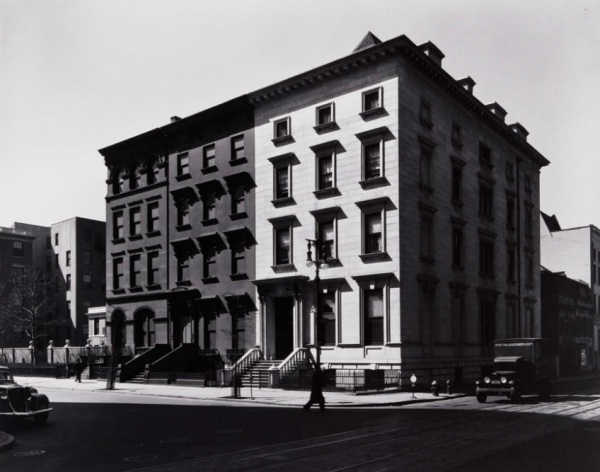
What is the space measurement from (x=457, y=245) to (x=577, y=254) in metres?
30.8

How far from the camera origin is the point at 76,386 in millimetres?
37656

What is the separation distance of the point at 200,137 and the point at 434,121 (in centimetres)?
1537

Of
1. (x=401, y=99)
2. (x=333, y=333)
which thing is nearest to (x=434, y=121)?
(x=401, y=99)

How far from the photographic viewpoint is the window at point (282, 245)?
120 feet

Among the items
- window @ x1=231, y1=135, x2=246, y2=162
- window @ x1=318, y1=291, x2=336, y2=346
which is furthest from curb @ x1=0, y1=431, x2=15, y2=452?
window @ x1=231, y1=135, x2=246, y2=162

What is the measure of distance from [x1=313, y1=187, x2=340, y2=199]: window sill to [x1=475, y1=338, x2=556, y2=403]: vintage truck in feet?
36.9

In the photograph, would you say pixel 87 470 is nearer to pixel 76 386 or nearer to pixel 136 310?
pixel 76 386

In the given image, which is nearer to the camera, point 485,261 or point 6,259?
point 485,261

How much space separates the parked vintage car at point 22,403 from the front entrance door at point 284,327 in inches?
720

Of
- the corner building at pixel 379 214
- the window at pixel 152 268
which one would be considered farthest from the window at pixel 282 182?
the window at pixel 152 268

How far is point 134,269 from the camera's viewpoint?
46.0 meters

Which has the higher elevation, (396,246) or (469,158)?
(469,158)

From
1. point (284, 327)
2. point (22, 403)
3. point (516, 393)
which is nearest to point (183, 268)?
point (284, 327)

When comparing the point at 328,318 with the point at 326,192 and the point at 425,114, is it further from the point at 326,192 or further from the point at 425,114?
the point at 425,114
